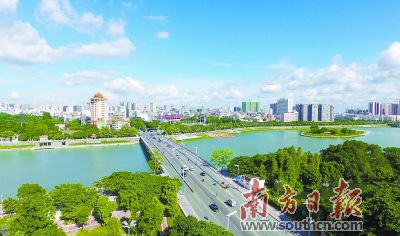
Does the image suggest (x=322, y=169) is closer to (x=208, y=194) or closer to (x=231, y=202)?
(x=231, y=202)

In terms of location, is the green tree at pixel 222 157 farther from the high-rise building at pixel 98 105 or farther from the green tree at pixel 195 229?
the high-rise building at pixel 98 105

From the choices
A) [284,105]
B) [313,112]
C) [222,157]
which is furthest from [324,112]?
[222,157]

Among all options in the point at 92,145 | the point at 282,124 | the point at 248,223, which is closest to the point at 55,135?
the point at 92,145

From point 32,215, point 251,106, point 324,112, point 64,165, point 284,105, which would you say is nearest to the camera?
point 32,215

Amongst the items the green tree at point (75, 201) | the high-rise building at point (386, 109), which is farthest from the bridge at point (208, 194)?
the high-rise building at point (386, 109)

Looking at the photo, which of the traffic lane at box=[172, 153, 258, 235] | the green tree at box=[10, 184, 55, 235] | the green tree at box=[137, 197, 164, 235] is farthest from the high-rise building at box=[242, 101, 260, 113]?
the green tree at box=[10, 184, 55, 235]

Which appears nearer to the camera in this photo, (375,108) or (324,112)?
(324,112)

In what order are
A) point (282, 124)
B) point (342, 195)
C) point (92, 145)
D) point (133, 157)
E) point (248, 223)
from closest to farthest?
point (342, 195)
point (248, 223)
point (133, 157)
point (92, 145)
point (282, 124)

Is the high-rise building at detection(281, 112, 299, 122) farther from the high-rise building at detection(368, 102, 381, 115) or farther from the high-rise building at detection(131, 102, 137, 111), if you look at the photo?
the high-rise building at detection(131, 102, 137, 111)

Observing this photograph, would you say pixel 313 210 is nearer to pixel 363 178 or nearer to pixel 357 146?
pixel 363 178
